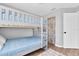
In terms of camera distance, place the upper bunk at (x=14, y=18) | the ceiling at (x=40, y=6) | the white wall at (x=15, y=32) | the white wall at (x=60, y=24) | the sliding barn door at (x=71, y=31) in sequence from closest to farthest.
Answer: the upper bunk at (x=14, y=18) < the ceiling at (x=40, y=6) < the white wall at (x=15, y=32) < the sliding barn door at (x=71, y=31) < the white wall at (x=60, y=24)

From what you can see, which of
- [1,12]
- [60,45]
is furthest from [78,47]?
[1,12]

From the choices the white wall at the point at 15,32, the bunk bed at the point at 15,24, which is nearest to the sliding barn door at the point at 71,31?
the bunk bed at the point at 15,24

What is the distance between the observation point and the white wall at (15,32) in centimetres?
332

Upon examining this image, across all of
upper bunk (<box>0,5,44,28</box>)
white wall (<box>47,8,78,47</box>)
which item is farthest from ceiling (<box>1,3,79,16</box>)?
upper bunk (<box>0,5,44,28</box>)

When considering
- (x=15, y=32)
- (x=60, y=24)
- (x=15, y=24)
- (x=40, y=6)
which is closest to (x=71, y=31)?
(x=60, y=24)

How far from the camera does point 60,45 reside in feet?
12.9

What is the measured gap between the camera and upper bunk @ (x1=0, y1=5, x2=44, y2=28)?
2.20 m

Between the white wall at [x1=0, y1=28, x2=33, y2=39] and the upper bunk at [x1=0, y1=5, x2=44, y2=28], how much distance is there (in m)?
0.76

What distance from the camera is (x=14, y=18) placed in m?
2.54

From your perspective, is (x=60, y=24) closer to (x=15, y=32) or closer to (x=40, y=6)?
(x=40, y=6)

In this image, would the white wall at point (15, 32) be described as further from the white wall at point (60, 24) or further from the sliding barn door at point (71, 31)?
the sliding barn door at point (71, 31)

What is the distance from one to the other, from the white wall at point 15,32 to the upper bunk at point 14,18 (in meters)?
0.76

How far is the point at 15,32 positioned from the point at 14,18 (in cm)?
129

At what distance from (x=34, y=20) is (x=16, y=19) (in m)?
0.93
